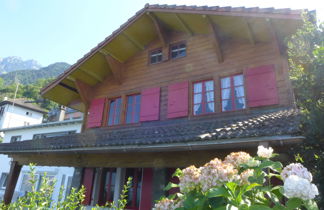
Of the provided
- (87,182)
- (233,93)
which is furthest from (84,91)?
(233,93)

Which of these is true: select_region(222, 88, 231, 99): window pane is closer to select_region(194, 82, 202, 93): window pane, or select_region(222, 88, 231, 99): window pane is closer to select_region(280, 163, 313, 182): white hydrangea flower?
select_region(194, 82, 202, 93): window pane

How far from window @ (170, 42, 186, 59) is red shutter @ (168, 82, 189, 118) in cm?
130

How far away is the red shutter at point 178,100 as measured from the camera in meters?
7.69

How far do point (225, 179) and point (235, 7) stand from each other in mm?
6169

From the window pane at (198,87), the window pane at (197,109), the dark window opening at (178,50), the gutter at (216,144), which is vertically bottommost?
the gutter at (216,144)

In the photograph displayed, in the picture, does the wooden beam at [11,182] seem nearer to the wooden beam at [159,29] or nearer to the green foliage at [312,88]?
the wooden beam at [159,29]

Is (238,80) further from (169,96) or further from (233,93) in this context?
(169,96)

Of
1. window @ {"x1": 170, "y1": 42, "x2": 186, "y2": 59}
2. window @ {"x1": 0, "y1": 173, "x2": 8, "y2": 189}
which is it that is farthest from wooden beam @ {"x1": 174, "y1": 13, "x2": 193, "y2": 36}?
window @ {"x1": 0, "y1": 173, "x2": 8, "y2": 189}

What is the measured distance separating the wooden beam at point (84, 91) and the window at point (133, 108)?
6.65 ft

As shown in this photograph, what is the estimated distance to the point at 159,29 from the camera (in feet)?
28.3

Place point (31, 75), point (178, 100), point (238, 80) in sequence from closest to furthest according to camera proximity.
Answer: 1. point (238, 80)
2. point (178, 100)
3. point (31, 75)

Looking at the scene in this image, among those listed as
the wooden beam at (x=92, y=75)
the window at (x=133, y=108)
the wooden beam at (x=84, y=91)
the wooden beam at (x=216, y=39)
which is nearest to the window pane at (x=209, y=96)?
the wooden beam at (x=216, y=39)

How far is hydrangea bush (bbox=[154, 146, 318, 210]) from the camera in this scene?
1.48 metres

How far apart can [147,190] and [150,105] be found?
290cm
